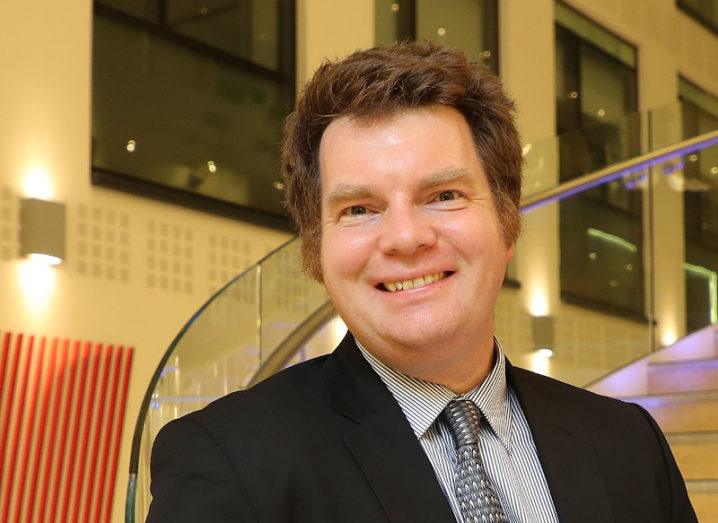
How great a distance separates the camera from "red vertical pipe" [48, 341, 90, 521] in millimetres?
7492

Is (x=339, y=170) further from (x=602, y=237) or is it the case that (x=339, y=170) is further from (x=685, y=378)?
(x=602, y=237)

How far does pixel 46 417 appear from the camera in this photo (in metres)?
7.47

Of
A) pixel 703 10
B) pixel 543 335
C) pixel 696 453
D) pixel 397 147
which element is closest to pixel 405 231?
pixel 397 147

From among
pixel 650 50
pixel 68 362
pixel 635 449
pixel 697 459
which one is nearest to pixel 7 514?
pixel 68 362

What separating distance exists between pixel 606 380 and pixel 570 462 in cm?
531

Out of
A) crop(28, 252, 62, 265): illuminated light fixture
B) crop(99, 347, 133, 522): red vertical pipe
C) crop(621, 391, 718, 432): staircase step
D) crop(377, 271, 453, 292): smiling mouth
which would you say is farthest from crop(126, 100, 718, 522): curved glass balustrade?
crop(377, 271, 453, 292): smiling mouth

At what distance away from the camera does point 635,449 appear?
199 centimetres

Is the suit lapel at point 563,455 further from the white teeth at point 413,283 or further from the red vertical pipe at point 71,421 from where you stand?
the red vertical pipe at point 71,421

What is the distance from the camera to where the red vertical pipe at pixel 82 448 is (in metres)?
7.55

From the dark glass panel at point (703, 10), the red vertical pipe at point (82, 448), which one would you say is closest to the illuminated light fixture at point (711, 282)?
the red vertical pipe at point (82, 448)

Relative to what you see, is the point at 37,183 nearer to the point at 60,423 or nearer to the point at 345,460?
the point at 60,423

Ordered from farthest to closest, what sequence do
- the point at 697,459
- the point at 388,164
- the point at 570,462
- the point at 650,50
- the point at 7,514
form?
the point at 650,50, the point at 7,514, the point at 697,459, the point at 570,462, the point at 388,164

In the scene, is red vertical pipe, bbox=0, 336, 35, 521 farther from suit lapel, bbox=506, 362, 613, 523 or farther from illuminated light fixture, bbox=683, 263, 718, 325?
suit lapel, bbox=506, 362, 613, 523

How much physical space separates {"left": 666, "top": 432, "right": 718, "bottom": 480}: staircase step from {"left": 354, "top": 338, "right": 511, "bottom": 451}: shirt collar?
152 inches
